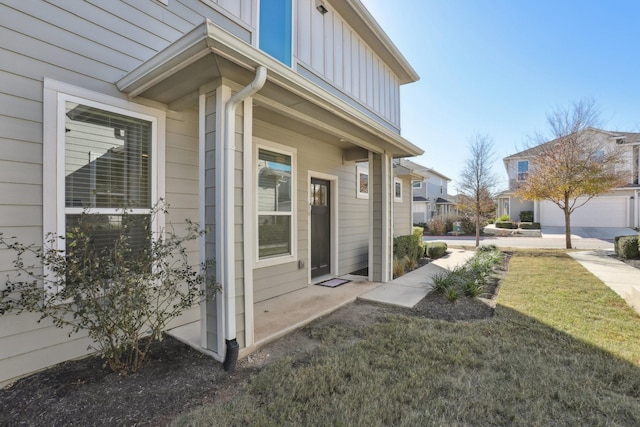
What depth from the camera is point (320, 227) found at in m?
6.27

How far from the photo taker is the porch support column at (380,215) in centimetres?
597

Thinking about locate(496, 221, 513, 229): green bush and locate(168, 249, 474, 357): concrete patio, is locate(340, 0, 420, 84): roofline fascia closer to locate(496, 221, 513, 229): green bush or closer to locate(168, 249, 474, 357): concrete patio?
locate(168, 249, 474, 357): concrete patio

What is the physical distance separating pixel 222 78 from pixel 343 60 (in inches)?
181

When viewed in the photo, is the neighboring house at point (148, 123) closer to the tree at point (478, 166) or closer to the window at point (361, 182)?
the window at point (361, 182)

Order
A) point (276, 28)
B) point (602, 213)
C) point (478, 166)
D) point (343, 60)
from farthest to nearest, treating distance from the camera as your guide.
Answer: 1. point (602, 213)
2. point (478, 166)
3. point (343, 60)
4. point (276, 28)

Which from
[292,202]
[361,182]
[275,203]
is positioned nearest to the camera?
[275,203]

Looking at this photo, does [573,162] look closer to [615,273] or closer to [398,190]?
[615,273]

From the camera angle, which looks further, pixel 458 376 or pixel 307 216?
pixel 307 216

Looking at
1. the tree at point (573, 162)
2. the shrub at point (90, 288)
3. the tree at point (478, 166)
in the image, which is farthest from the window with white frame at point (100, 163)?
the tree at point (478, 166)

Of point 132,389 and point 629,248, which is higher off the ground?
point 629,248

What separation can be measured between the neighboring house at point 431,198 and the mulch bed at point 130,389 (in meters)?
22.9

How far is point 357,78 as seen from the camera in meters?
7.00

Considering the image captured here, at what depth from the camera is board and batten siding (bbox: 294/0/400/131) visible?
5.46 metres

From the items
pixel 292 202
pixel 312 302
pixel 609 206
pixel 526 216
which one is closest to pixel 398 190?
pixel 292 202
